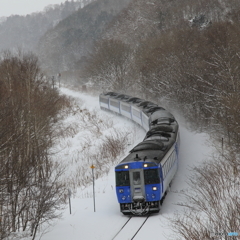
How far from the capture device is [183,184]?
2094cm

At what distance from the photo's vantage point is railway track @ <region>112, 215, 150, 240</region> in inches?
596

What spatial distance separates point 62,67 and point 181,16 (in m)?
66.6

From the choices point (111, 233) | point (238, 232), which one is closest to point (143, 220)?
point (111, 233)

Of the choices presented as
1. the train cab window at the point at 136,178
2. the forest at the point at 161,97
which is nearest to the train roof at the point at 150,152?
the train cab window at the point at 136,178

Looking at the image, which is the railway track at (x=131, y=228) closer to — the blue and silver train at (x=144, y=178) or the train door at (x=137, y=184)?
the blue and silver train at (x=144, y=178)

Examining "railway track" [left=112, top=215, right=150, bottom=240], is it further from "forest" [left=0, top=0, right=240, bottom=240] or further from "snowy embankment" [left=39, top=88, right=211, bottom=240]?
"forest" [left=0, top=0, right=240, bottom=240]

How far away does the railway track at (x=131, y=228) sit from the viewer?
15141 mm

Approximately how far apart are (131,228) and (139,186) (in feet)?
6.10

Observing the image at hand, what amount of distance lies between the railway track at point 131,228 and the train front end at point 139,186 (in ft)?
1.37

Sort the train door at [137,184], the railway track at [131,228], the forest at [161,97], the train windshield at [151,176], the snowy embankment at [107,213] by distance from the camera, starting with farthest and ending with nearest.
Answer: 1. the train door at [137,184]
2. the train windshield at [151,176]
3. the snowy embankment at [107,213]
4. the forest at [161,97]
5. the railway track at [131,228]

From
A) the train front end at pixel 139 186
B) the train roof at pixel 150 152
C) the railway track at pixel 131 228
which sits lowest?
the railway track at pixel 131 228

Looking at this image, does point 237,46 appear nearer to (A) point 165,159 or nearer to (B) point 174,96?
(B) point 174,96

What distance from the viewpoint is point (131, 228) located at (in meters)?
16.0

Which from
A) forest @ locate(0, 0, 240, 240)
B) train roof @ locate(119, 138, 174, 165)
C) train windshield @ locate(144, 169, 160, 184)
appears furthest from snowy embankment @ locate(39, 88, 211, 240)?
train roof @ locate(119, 138, 174, 165)
